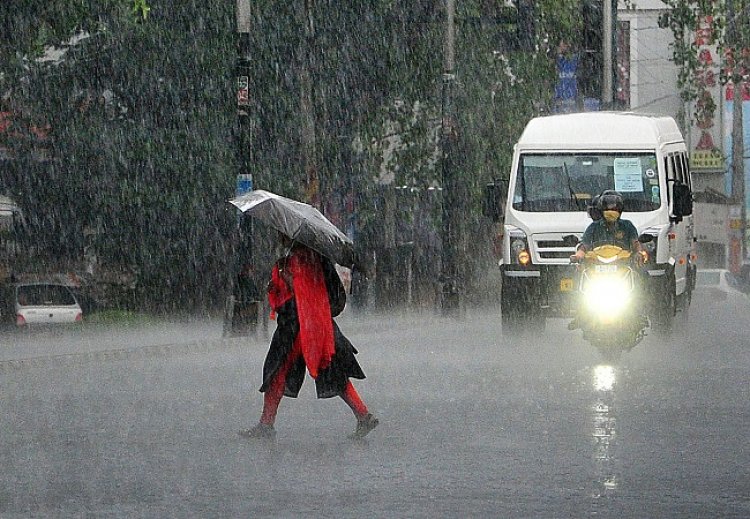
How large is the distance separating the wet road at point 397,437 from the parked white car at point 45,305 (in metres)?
11.6

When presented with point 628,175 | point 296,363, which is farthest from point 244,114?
point 296,363

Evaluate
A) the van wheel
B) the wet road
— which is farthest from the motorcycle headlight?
the van wheel

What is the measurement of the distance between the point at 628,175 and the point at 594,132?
87 centimetres

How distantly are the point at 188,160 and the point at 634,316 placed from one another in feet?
48.8

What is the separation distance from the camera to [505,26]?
37.6m

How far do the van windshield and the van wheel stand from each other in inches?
43.7

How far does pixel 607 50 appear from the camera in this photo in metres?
42.8

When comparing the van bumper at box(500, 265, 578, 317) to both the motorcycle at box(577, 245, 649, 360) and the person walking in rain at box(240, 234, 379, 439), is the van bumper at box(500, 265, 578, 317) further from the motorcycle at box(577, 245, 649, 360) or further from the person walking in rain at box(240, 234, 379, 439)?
the person walking in rain at box(240, 234, 379, 439)

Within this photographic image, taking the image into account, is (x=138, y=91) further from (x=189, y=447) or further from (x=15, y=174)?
(x=189, y=447)

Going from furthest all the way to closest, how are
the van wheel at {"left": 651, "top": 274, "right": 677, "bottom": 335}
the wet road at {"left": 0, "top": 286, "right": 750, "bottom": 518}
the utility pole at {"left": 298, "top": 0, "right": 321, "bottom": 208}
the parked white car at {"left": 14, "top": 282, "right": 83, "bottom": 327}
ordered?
the parked white car at {"left": 14, "top": 282, "right": 83, "bottom": 327}, the utility pole at {"left": 298, "top": 0, "right": 321, "bottom": 208}, the van wheel at {"left": 651, "top": 274, "right": 677, "bottom": 335}, the wet road at {"left": 0, "top": 286, "right": 750, "bottom": 518}

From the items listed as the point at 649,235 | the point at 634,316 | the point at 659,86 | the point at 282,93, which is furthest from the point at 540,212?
the point at 659,86

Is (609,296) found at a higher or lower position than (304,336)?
lower

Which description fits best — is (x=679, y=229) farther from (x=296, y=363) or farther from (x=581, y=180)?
(x=296, y=363)

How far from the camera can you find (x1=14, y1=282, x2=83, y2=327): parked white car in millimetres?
33844
